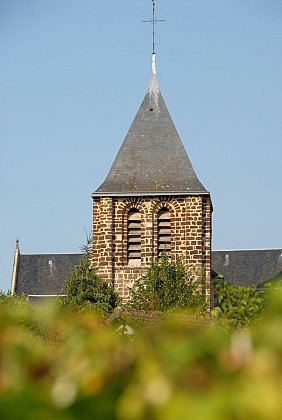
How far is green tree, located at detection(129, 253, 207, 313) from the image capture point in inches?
1384

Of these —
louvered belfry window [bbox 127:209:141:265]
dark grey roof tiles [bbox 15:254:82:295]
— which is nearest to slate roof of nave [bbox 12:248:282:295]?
dark grey roof tiles [bbox 15:254:82:295]

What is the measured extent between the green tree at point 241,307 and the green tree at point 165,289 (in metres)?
26.2

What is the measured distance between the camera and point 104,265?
38594 millimetres

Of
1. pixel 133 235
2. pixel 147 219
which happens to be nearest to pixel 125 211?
pixel 147 219

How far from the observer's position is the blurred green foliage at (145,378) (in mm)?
1738

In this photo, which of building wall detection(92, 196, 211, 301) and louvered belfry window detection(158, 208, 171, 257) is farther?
louvered belfry window detection(158, 208, 171, 257)

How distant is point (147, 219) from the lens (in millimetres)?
38781

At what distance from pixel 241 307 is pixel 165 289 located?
92.2ft

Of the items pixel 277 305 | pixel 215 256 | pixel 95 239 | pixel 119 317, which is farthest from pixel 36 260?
pixel 277 305

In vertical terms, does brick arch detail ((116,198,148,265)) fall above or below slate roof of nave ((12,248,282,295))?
above

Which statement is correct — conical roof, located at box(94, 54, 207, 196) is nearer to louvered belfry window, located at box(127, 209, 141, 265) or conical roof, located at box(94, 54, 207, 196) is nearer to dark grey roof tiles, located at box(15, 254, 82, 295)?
louvered belfry window, located at box(127, 209, 141, 265)

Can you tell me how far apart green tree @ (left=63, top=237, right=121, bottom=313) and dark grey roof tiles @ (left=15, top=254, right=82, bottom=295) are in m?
13.3

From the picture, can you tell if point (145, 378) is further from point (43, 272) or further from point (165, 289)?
point (43, 272)

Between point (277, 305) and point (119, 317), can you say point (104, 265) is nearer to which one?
point (119, 317)
